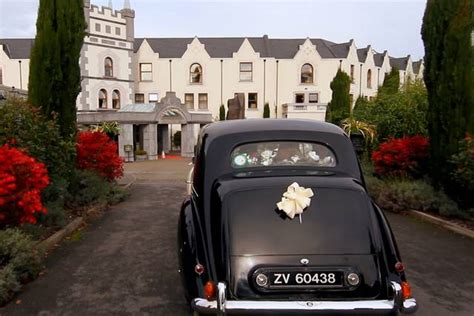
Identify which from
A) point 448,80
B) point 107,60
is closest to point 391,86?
point 448,80

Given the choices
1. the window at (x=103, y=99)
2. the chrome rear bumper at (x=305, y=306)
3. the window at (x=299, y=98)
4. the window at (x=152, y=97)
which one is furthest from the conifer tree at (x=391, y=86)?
the window at (x=103, y=99)

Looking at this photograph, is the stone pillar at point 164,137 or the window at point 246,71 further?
the window at point 246,71

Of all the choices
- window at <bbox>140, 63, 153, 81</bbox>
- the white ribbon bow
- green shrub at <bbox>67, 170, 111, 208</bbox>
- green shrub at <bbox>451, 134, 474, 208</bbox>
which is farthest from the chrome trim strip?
window at <bbox>140, 63, 153, 81</bbox>

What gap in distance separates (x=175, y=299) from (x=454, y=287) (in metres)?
3.55

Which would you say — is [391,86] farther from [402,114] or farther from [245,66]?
[245,66]

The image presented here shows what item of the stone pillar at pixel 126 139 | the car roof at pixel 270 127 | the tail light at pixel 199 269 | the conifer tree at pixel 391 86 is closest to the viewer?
the tail light at pixel 199 269

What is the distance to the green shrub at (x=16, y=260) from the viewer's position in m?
4.62

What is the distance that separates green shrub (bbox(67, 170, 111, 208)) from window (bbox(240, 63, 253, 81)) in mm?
30645

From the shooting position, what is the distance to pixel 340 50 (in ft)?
135

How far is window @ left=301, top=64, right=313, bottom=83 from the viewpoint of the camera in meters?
39.7

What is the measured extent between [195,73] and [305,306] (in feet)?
125

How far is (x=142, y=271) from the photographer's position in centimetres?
562

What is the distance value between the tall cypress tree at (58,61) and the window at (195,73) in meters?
30.3

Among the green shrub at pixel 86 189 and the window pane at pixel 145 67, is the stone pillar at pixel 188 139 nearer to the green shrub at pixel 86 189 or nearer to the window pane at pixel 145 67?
the window pane at pixel 145 67
